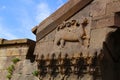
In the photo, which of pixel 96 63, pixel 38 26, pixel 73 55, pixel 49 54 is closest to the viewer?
pixel 96 63

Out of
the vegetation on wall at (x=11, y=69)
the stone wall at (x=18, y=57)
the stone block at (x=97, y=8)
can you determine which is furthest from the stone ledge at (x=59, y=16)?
the vegetation on wall at (x=11, y=69)

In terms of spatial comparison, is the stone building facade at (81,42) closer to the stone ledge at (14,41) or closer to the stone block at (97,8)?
the stone block at (97,8)

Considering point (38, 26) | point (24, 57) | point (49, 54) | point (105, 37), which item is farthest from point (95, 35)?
point (24, 57)

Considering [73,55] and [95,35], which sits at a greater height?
[95,35]

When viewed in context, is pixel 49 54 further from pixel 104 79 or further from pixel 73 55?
pixel 104 79

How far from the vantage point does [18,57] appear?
9250 millimetres

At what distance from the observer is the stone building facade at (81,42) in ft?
23.3

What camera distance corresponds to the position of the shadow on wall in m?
7.14

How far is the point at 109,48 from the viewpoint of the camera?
7.36 meters

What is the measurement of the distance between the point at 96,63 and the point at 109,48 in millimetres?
687

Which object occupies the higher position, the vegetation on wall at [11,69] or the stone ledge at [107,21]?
the stone ledge at [107,21]

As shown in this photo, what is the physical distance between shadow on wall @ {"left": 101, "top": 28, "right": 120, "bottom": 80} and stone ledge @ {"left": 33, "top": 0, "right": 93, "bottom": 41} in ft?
4.19

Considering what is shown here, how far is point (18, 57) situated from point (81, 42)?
2.63m

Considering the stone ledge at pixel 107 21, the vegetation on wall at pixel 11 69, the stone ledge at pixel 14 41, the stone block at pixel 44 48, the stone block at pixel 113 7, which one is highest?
the stone block at pixel 113 7
